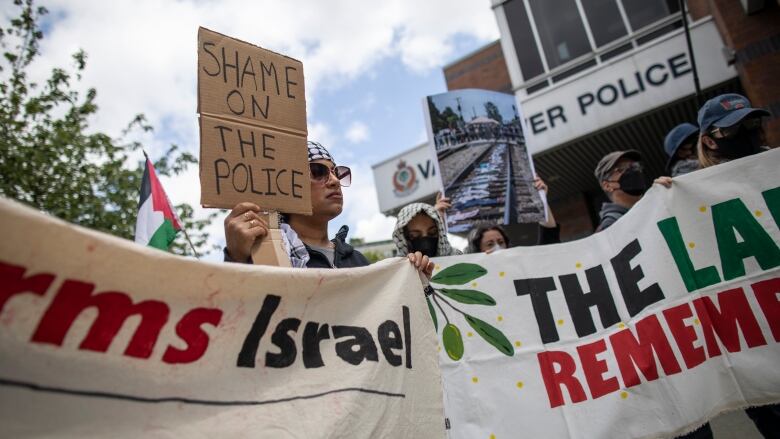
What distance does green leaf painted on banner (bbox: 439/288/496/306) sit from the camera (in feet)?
8.96

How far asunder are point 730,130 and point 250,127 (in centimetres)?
274

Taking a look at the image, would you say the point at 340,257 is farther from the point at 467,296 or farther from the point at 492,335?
the point at 492,335

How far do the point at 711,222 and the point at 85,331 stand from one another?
2.80 metres

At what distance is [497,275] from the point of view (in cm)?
278

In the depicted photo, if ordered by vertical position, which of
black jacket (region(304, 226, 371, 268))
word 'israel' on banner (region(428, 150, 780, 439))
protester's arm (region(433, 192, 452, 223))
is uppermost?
protester's arm (region(433, 192, 452, 223))

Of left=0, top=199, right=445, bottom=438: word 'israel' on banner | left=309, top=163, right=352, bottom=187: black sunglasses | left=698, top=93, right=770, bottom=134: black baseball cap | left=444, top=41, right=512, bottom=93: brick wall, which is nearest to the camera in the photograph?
left=0, top=199, right=445, bottom=438: word 'israel' on banner

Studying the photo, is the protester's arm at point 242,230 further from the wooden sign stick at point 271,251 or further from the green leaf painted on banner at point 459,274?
the green leaf painted on banner at point 459,274

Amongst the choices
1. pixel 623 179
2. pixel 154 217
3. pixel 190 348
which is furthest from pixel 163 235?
pixel 623 179

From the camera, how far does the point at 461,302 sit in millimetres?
2744

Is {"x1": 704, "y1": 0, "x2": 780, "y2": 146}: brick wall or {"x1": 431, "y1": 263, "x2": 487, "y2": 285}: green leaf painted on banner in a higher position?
{"x1": 704, "y1": 0, "x2": 780, "y2": 146}: brick wall

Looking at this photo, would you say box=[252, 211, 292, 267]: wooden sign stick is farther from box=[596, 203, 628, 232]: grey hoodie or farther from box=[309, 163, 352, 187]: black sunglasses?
box=[596, 203, 628, 232]: grey hoodie

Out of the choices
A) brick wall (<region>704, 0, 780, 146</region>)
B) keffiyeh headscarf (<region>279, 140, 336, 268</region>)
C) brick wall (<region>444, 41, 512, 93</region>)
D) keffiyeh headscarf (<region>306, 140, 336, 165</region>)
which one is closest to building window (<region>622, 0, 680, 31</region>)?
brick wall (<region>704, 0, 780, 146</region>)

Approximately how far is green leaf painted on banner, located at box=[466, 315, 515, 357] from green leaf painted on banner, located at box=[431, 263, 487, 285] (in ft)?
0.74

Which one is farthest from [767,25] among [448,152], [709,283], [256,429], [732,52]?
[256,429]
